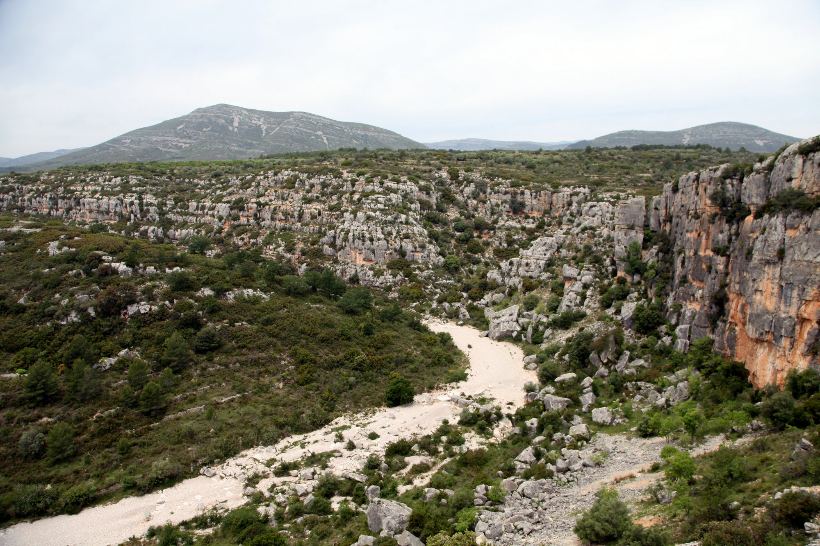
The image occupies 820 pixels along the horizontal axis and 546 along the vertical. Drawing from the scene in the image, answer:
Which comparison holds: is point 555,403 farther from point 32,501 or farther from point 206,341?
point 32,501

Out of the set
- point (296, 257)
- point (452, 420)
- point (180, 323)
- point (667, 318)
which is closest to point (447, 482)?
point (452, 420)

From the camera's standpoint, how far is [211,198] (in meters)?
87.4

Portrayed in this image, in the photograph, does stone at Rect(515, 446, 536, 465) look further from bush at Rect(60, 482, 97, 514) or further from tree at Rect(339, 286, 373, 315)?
tree at Rect(339, 286, 373, 315)

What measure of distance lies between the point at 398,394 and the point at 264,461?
12065 millimetres

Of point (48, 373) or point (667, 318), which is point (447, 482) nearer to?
point (667, 318)

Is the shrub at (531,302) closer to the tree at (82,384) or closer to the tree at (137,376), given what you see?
the tree at (137,376)

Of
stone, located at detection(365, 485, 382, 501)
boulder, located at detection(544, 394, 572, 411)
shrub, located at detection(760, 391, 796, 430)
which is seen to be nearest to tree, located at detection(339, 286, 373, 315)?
boulder, located at detection(544, 394, 572, 411)

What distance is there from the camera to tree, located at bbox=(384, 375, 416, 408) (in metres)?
39.1

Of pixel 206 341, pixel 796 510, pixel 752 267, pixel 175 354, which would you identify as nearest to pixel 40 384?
pixel 175 354

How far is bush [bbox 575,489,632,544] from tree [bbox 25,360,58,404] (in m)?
37.0

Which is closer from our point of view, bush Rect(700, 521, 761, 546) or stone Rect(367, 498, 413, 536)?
bush Rect(700, 521, 761, 546)

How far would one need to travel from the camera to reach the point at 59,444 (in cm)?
3038

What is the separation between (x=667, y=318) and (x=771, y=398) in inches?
584

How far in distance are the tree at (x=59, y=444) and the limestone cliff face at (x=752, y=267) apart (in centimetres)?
4241
